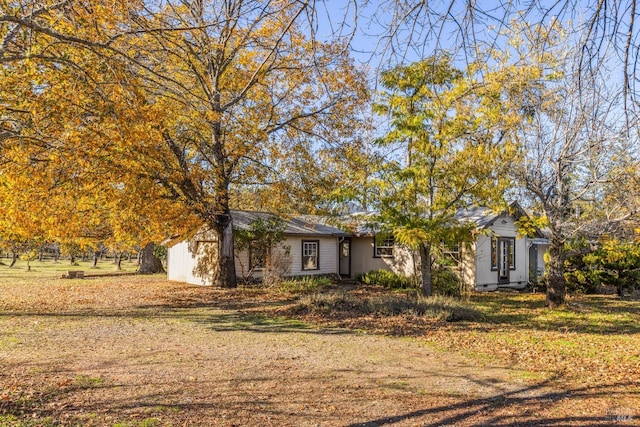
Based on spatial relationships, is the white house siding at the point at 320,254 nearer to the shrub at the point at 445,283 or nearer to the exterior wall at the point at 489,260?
the shrub at the point at 445,283

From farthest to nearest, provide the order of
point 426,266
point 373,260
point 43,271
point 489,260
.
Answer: point 43,271 → point 373,260 → point 489,260 → point 426,266

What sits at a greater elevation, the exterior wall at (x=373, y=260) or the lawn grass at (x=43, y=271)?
the exterior wall at (x=373, y=260)

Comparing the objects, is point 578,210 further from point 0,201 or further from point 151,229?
point 0,201

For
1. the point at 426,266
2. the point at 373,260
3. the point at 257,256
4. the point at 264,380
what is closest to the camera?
the point at 264,380

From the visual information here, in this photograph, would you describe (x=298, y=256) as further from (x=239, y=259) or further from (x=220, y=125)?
(x=220, y=125)

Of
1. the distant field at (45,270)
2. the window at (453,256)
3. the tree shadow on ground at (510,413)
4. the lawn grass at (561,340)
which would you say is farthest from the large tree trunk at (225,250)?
the tree shadow on ground at (510,413)

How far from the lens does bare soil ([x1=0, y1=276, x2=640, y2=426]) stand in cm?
506

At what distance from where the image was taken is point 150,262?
29.2 metres

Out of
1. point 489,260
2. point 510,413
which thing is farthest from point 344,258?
point 510,413

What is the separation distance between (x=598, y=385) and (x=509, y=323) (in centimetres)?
551

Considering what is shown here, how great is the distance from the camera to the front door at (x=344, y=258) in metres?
25.9

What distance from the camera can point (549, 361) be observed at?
7957 millimetres

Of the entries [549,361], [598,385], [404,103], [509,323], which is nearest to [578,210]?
[509,323]

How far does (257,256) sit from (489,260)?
10.8 m
